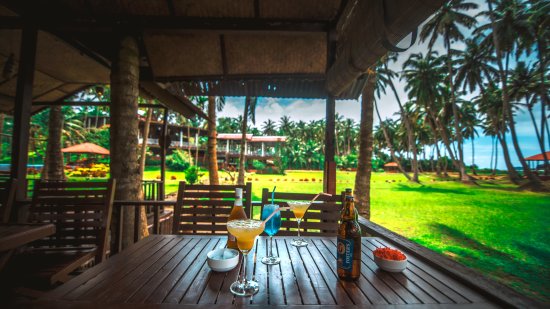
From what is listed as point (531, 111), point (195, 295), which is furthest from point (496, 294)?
point (531, 111)

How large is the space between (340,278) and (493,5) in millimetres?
28668

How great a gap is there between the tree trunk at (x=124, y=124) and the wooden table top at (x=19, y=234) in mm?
1240

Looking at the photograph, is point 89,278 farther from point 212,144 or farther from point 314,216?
point 212,144

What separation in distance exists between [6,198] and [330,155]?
351 centimetres

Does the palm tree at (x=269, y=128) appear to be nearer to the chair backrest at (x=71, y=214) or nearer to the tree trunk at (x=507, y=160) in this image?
the tree trunk at (x=507, y=160)

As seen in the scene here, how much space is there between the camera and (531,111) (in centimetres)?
2359

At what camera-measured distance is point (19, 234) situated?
136 cm

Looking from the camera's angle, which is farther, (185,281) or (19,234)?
(19,234)

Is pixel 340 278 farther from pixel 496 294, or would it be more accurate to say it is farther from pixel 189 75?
pixel 189 75

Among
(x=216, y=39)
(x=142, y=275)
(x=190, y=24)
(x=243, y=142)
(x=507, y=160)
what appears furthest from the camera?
(x=507, y=160)

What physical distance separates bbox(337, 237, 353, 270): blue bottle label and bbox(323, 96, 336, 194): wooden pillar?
2.11 metres

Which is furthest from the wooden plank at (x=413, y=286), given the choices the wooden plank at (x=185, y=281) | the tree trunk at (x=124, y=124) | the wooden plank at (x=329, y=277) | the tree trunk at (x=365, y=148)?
the tree trunk at (x=365, y=148)

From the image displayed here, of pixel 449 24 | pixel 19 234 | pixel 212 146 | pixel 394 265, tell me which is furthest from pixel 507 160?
pixel 19 234

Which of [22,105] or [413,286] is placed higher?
[22,105]
